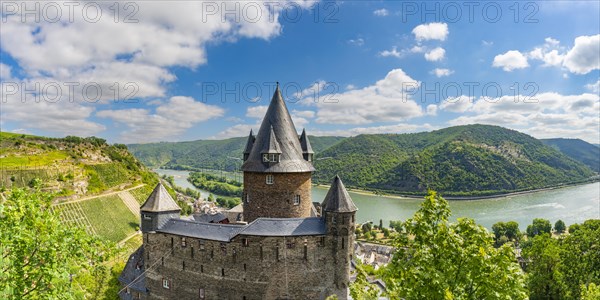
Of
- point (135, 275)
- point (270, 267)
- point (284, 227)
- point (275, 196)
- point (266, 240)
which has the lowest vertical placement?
point (135, 275)

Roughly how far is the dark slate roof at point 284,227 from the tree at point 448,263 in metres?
10.1

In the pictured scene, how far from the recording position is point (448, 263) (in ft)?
26.6

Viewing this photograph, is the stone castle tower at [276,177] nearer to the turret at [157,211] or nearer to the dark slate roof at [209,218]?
the dark slate roof at [209,218]

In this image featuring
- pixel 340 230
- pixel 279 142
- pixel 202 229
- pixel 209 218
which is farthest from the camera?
pixel 209 218

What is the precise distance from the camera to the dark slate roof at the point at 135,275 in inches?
905

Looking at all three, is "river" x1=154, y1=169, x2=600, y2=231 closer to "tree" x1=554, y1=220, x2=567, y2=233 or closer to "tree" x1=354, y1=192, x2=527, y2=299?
"tree" x1=554, y1=220, x2=567, y2=233

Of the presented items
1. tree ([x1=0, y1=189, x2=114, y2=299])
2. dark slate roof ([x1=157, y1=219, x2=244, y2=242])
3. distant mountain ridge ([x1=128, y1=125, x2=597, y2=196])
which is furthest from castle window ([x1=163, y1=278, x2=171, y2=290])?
distant mountain ridge ([x1=128, y1=125, x2=597, y2=196])

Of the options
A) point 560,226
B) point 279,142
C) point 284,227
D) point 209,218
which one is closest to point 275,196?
point 284,227

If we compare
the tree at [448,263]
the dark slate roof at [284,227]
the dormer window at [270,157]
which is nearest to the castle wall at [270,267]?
the dark slate roof at [284,227]

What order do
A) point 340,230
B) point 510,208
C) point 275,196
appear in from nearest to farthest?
point 340,230 < point 275,196 < point 510,208

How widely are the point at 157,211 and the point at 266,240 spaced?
25.3 ft

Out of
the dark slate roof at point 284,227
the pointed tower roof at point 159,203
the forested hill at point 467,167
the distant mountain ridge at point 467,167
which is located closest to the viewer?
the dark slate roof at point 284,227

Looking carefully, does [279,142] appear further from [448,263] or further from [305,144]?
[448,263]

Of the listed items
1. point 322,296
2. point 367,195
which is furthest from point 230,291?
point 367,195
